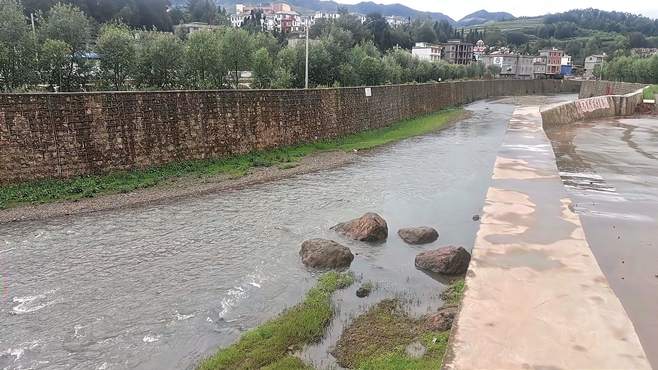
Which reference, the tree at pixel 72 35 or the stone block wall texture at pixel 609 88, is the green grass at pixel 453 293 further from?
the stone block wall texture at pixel 609 88

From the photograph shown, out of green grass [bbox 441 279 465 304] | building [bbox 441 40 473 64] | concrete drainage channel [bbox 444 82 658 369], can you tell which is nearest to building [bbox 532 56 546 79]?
building [bbox 441 40 473 64]

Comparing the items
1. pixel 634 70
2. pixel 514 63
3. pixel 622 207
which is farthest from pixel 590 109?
pixel 514 63

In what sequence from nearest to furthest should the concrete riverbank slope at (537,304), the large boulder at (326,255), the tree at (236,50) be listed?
the concrete riverbank slope at (537,304) < the large boulder at (326,255) < the tree at (236,50)

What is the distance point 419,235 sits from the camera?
40.5ft

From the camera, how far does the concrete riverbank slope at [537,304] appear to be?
14.7ft

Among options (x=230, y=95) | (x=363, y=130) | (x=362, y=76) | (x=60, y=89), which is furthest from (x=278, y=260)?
(x=362, y=76)

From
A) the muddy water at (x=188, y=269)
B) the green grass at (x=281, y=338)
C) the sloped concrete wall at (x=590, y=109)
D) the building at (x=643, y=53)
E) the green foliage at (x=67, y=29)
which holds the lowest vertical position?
the muddy water at (x=188, y=269)

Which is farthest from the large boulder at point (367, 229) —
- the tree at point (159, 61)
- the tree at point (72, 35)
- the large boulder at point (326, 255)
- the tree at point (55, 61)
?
the tree at point (159, 61)

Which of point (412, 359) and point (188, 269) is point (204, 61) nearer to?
point (188, 269)

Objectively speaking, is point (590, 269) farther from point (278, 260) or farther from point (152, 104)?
point (152, 104)

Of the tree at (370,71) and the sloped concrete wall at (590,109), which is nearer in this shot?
the sloped concrete wall at (590,109)

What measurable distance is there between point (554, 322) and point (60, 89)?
73.3ft

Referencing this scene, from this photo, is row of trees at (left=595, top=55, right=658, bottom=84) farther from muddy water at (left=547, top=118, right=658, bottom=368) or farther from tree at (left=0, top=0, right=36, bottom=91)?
tree at (left=0, top=0, right=36, bottom=91)

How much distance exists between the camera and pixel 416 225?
550 inches
